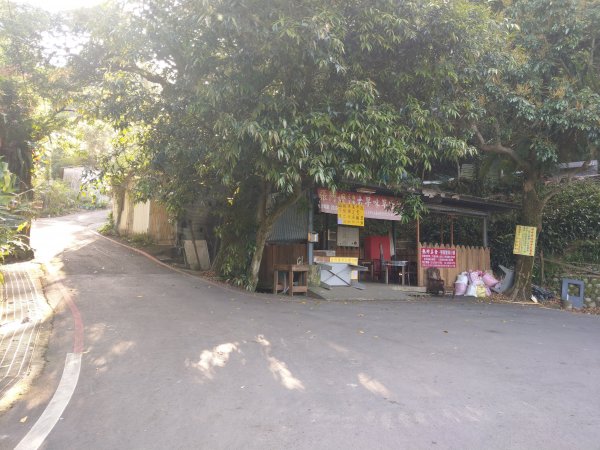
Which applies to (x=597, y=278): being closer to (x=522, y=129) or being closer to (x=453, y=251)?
(x=453, y=251)

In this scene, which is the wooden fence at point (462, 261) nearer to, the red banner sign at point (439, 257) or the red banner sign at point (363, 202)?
→ the red banner sign at point (439, 257)

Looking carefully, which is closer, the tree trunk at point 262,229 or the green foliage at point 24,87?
the green foliage at point 24,87

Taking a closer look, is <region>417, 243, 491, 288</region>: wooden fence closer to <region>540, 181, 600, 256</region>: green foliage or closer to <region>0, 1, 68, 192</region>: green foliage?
<region>540, 181, 600, 256</region>: green foliage

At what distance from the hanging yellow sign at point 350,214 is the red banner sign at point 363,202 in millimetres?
104

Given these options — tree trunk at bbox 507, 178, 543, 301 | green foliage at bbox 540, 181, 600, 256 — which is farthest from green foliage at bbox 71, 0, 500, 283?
green foliage at bbox 540, 181, 600, 256

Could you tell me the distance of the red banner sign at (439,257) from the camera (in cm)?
1485

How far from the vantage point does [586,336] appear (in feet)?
29.1

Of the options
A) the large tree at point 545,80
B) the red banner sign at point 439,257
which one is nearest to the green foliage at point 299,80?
the large tree at point 545,80

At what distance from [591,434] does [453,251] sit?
37.9 feet

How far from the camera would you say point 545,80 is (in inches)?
500

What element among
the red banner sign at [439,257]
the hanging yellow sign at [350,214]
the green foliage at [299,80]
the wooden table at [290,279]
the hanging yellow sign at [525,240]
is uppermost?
the green foliage at [299,80]

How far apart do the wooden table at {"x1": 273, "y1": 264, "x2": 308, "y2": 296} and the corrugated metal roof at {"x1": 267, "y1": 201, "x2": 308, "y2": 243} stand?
1.19 meters

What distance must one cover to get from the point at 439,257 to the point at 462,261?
105 cm

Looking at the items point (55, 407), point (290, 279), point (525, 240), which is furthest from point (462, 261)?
point (55, 407)
